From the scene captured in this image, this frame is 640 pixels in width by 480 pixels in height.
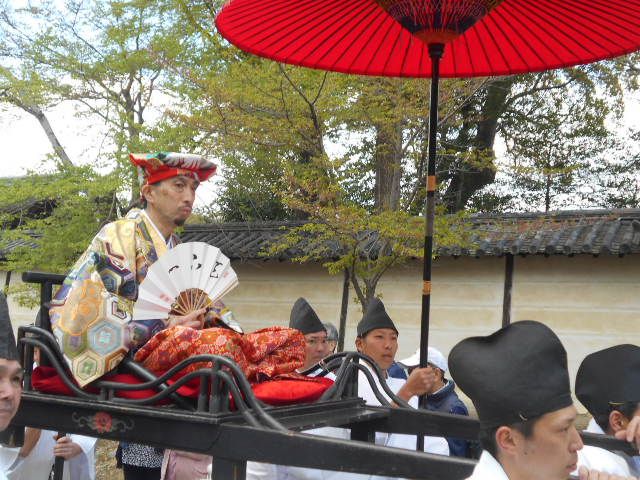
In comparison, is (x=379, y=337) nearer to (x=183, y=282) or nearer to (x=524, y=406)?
(x=183, y=282)

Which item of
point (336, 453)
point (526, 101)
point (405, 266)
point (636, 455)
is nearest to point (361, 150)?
point (405, 266)

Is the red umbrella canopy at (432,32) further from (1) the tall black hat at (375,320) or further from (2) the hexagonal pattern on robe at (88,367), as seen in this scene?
(1) the tall black hat at (375,320)

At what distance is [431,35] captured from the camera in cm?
292

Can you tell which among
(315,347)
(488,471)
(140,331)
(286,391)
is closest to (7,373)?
(140,331)

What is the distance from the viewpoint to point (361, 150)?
8586 mm

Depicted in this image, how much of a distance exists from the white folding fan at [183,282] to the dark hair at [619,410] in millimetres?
1720

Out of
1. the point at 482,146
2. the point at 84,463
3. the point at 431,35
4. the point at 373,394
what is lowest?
the point at 84,463

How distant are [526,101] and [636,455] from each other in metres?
13.7

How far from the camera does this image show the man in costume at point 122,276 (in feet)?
9.05

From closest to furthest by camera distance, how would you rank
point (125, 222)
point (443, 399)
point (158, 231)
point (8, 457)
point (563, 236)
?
point (125, 222), point (158, 231), point (8, 457), point (443, 399), point (563, 236)

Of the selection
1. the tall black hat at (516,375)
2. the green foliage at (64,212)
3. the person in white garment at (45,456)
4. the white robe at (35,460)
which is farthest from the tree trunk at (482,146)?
the tall black hat at (516,375)

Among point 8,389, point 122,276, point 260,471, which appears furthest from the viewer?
point 260,471

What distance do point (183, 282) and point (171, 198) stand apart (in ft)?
1.81

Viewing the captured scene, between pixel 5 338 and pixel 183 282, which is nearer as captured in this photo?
pixel 5 338
